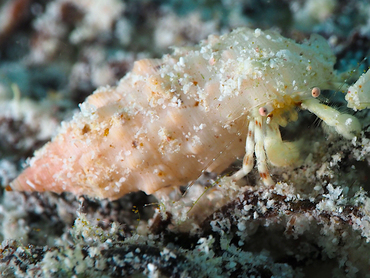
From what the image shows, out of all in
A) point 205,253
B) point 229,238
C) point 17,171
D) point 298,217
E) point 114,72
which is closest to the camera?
point 205,253

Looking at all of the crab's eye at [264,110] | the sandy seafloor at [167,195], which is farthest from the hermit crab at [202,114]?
the sandy seafloor at [167,195]

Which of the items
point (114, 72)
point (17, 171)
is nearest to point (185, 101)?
point (114, 72)

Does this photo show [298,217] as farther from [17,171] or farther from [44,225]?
[17,171]

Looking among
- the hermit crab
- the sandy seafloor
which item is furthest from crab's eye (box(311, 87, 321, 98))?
the sandy seafloor

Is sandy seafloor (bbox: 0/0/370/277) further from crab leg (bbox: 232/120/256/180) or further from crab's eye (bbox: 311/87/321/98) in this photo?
crab's eye (bbox: 311/87/321/98)

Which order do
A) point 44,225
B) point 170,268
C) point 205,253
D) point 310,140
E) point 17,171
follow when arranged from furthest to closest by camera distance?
point 17,171 → point 44,225 → point 310,140 → point 205,253 → point 170,268

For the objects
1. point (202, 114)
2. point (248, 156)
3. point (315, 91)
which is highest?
point (202, 114)

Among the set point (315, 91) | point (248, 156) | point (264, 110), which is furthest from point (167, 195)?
point (315, 91)

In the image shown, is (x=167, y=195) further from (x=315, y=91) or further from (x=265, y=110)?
(x=315, y=91)
